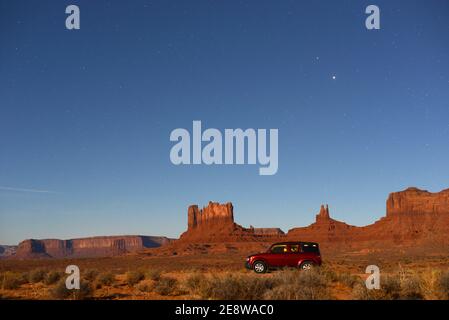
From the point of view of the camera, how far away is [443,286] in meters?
12.7

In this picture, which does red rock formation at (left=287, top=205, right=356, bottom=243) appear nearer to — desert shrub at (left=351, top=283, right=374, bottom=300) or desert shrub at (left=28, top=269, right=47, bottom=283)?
desert shrub at (left=28, top=269, right=47, bottom=283)

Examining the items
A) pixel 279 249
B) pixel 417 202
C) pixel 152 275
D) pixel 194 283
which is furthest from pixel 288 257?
pixel 417 202

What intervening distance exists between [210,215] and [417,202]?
82399 millimetres

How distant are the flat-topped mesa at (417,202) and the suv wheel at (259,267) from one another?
457 ft

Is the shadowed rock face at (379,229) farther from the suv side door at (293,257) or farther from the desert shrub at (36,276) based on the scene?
the desert shrub at (36,276)

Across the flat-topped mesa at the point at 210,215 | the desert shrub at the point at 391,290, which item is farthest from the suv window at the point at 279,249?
the flat-topped mesa at the point at 210,215

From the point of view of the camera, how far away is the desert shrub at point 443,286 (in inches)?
483

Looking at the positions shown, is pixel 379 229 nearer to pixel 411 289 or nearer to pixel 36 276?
pixel 36 276

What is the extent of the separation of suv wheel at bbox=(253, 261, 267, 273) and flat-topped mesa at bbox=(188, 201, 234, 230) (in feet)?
489

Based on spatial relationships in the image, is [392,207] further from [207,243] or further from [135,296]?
[135,296]
